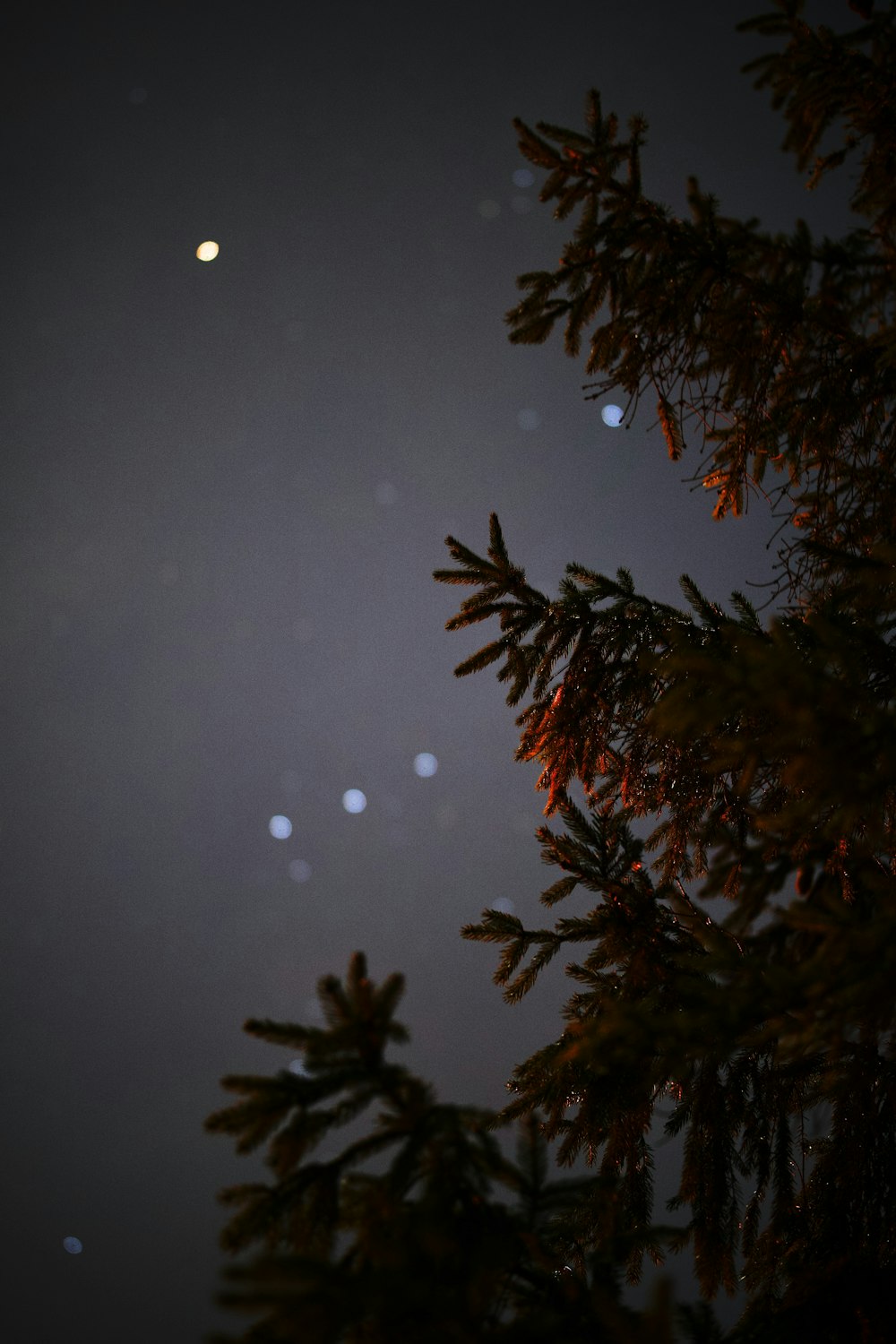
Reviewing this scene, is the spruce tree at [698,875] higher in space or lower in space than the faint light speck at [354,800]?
lower

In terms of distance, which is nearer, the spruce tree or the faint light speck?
the spruce tree

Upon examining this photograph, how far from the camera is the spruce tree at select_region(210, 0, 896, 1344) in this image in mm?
1397

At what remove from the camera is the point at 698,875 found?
12.9 ft

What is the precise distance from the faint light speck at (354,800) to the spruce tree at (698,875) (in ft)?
324

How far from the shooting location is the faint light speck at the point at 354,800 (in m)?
100

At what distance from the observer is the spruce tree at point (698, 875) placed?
1397mm

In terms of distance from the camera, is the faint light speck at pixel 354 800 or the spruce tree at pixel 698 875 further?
the faint light speck at pixel 354 800

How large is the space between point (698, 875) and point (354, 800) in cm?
10232

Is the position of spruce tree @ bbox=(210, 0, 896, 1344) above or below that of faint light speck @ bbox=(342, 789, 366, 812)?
below

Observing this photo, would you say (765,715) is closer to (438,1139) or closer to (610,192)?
(438,1139)

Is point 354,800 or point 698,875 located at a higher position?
point 354,800

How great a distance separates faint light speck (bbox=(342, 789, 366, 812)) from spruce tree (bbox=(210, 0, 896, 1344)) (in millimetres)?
98730

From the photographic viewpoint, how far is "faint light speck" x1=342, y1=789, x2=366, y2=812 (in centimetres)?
10044

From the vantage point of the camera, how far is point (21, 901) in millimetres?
88500
